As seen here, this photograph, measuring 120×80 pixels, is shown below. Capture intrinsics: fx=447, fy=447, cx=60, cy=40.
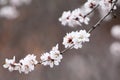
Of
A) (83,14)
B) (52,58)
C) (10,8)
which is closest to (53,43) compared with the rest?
(10,8)

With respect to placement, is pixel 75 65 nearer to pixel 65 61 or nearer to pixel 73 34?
pixel 65 61

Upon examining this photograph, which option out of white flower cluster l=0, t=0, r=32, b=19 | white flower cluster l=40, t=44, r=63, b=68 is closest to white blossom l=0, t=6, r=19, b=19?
white flower cluster l=0, t=0, r=32, b=19

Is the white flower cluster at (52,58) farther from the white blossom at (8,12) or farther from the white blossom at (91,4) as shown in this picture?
the white blossom at (8,12)

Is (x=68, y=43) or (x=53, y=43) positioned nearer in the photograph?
(x=68, y=43)

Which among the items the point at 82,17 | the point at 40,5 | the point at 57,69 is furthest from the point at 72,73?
the point at 82,17

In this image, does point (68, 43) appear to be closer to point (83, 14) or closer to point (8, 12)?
point (83, 14)

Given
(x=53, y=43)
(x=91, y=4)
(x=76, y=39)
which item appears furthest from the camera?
(x=53, y=43)
